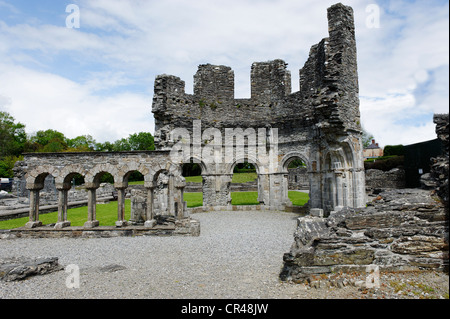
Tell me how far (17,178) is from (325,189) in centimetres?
2505

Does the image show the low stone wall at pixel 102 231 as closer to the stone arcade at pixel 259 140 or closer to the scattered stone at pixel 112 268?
the stone arcade at pixel 259 140

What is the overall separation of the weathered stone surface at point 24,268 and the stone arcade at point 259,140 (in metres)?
4.50

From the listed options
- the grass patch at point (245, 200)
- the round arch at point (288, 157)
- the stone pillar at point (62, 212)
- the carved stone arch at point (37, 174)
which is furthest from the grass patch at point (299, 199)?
the carved stone arch at point (37, 174)

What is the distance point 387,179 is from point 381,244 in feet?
72.1

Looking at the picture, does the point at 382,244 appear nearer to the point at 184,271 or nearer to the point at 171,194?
the point at 184,271

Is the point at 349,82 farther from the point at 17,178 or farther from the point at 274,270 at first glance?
the point at 17,178

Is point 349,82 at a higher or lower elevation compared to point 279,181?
higher

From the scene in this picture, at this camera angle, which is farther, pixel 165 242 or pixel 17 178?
pixel 17 178

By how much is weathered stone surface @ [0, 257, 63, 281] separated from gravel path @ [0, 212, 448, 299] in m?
0.16

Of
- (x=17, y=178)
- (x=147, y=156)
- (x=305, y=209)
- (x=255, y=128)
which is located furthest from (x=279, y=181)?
(x=17, y=178)

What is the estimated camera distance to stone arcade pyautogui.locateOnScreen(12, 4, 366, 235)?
11.9 meters

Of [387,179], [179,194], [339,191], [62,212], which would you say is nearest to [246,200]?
[339,191]

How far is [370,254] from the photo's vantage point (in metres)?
5.33

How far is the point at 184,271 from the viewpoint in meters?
6.58
